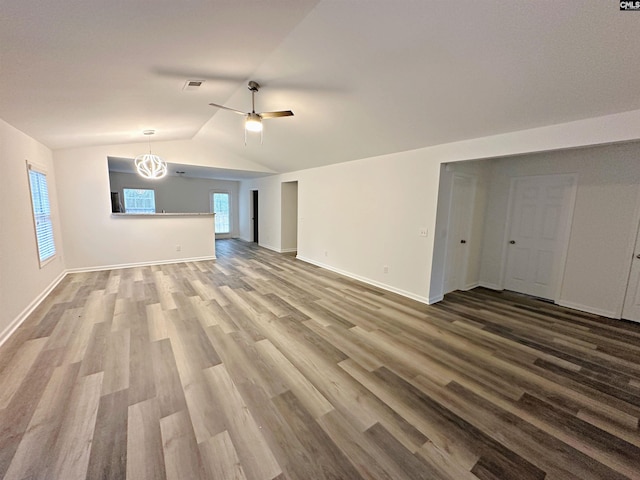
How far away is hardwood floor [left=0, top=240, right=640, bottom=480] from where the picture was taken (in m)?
1.51

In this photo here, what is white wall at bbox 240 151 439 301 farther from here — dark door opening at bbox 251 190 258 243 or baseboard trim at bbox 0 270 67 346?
baseboard trim at bbox 0 270 67 346

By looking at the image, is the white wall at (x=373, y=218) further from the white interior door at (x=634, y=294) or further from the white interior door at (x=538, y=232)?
the white interior door at (x=634, y=294)

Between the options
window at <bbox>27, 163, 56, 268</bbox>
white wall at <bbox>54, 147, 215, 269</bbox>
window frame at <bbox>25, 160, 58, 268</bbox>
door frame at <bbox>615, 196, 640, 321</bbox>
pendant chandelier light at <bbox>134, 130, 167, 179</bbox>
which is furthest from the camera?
pendant chandelier light at <bbox>134, 130, 167, 179</bbox>

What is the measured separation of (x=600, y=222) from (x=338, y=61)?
429 cm

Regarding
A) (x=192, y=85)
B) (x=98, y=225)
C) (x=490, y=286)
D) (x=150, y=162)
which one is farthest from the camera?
(x=150, y=162)

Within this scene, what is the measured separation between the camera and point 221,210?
410 inches

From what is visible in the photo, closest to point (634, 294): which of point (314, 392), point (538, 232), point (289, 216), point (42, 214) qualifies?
point (538, 232)

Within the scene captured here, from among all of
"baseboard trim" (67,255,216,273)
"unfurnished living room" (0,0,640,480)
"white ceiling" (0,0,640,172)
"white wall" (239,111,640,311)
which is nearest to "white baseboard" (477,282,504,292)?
"unfurnished living room" (0,0,640,480)

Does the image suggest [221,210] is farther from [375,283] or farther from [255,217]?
[375,283]

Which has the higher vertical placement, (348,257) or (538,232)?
(538,232)

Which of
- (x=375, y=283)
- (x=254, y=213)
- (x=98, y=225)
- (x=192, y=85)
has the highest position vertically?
(x=192, y=85)

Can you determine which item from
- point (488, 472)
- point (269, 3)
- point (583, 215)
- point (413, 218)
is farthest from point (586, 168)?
point (269, 3)

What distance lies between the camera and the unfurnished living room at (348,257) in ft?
5.25

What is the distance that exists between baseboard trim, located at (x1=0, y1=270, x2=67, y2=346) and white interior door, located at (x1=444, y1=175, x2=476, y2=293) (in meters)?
5.65
